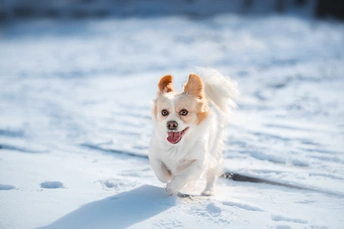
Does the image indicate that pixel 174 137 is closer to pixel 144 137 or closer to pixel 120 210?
pixel 120 210

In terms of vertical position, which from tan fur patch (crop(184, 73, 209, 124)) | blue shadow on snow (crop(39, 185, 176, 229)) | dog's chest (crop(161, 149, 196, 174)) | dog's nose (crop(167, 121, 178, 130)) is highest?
tan fur patch (crop(184, 73, 209, 124))

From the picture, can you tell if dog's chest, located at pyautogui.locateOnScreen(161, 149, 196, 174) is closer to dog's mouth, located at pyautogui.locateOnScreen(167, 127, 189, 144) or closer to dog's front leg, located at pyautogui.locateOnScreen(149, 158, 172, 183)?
dog's front leg, located at pyautogui.locateOnScreen(149, 158, 172, 183)

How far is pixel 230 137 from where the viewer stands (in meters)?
5.25

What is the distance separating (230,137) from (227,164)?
979 millimetres

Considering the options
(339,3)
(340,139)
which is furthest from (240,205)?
(339,3)

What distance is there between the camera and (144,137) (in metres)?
5.27

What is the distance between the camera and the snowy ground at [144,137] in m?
2.91

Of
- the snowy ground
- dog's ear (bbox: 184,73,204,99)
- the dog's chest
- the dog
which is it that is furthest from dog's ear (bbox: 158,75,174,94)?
the snowy ground

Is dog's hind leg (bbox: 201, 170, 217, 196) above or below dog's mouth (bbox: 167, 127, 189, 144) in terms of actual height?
below

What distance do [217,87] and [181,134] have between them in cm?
81

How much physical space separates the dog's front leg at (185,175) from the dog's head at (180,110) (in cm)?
26

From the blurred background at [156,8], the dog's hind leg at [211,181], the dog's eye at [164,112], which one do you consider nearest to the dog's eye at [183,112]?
the dog's eye at [164,112]

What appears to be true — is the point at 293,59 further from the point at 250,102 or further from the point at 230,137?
the point at 230,137

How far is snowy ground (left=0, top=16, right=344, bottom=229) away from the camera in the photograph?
2908 mm
